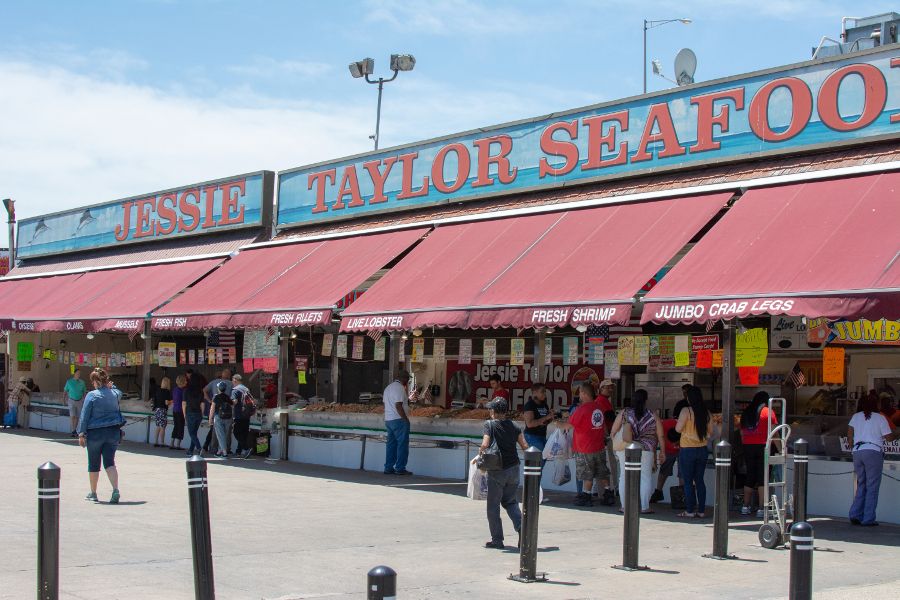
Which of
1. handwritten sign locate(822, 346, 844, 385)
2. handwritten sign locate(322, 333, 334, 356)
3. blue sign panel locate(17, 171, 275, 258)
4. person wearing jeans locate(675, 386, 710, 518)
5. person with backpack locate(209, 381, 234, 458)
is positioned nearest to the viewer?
person wearing jeans locate(675, 386, 710, 518)

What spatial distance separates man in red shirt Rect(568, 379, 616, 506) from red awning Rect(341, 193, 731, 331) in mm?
1320

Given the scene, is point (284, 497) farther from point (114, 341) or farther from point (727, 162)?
point (114, 341)

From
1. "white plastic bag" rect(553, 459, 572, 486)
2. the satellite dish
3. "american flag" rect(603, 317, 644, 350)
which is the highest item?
the satellite dish

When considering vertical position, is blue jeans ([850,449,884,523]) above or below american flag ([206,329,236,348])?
below

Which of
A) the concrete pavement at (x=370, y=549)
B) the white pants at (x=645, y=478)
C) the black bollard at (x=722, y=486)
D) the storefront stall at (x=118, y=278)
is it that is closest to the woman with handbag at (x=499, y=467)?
the concrete pavement at (x=370, y=549)

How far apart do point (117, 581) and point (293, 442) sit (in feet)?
40.6

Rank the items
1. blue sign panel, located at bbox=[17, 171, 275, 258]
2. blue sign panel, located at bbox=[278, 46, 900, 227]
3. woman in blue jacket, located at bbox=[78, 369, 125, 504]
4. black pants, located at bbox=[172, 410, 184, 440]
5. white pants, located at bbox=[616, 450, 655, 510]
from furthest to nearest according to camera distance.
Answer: blue sign panel, located at bbox=[17, 171, 275, 258] → black pants, located at bbox=[172, 410, 184, 440] → blue sign panel, located at bbox=[278, 46, 900, 227] → white pants, located at bbox=[616, 450, 655, 510] → woman in blue jacket, located at bbox=[78, 369, 125, 504]

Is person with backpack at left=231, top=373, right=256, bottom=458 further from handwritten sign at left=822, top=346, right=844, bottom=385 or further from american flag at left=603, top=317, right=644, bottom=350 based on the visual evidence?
handwritten sign at left=822, top=346, right=844, bottom=385

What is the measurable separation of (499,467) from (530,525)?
150cm

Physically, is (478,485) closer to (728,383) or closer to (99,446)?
(728,383)

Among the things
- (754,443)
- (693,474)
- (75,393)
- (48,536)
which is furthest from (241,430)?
(48,536)

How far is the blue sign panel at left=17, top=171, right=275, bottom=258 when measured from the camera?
25.1 metres

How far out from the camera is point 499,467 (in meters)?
10.9

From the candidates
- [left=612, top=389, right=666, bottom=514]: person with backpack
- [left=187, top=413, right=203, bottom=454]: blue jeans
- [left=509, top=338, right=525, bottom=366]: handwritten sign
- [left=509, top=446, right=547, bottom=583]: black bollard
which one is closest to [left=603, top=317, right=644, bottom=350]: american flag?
[left=509, top=338, right=525, bottom=366]: handwritten sign
